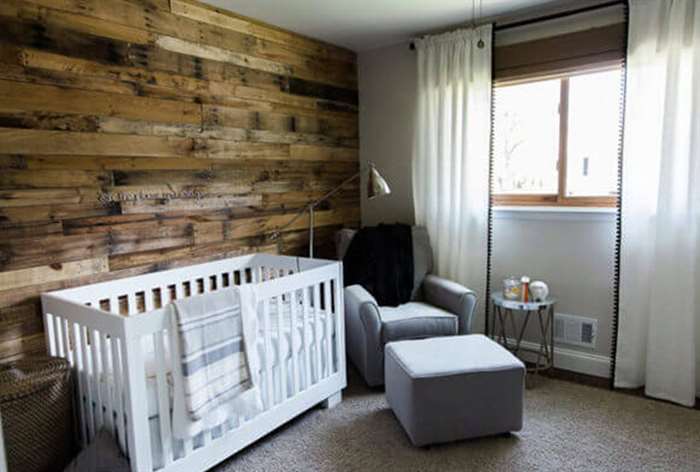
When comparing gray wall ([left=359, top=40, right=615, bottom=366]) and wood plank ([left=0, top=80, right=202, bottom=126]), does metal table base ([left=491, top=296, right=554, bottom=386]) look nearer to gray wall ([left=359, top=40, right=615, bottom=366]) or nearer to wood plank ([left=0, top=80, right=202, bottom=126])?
gray wall ([left=359, top=40, right=615, bottom=366])

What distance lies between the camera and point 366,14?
318cm

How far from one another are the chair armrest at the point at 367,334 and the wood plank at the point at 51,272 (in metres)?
1.44

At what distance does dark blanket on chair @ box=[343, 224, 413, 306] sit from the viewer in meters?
3.39

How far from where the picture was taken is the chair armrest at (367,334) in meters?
2.99

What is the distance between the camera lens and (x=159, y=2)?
8.77ft

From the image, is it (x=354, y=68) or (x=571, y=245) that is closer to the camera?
(x=571, y=245)

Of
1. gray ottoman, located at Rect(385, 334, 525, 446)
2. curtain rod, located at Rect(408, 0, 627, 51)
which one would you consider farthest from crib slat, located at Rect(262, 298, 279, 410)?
curtain rod, located at Rect(408, 0, 627, 51)

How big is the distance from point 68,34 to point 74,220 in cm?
86

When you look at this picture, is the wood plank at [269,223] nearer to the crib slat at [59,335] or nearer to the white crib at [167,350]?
the white crib at [167,350]

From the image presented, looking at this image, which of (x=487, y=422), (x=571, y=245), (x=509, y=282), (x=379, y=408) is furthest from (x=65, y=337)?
(x=571, y=245)

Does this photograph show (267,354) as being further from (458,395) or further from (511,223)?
(511,223)

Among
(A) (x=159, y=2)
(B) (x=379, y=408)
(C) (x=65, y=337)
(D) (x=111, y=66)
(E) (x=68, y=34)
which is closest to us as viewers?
(C) (x=65, y=337)

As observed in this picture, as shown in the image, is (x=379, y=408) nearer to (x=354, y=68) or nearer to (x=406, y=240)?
(x=406, y=240)

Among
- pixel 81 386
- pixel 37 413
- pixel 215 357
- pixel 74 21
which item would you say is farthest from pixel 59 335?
pixel 74 21
